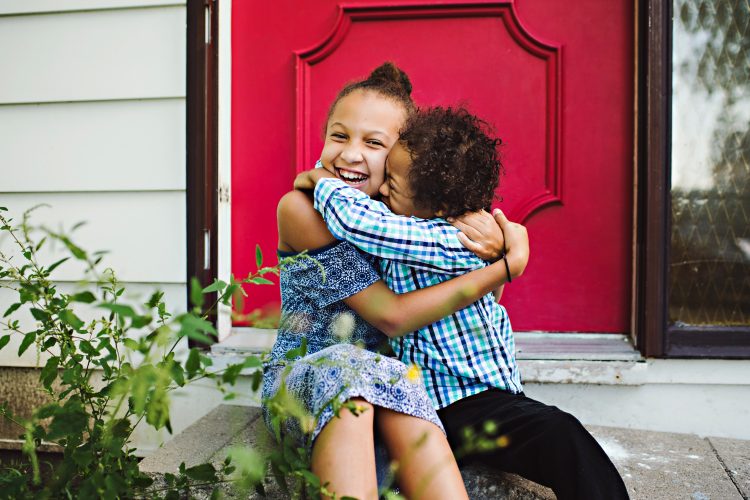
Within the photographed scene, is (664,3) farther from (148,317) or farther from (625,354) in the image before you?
(148,317)

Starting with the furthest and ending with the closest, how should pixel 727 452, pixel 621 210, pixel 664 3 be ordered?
pixel 621 210
pixel 664 3
pixel 727 452

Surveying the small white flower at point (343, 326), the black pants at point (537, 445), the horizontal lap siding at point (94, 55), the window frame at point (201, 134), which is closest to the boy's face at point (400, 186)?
the small white flower at point (343, 326)

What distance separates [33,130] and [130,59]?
0.44 meters

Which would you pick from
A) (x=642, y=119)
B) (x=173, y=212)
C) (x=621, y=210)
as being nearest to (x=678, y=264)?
(x=621, y=210)

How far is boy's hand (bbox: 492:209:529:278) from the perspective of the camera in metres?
1.46

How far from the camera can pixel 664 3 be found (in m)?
1.98

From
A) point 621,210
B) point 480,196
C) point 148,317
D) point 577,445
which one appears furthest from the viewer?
point 621,210

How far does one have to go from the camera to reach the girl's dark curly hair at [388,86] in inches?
65.8

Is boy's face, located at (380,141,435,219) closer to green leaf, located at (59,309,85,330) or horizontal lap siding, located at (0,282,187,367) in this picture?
green leaf, located at (59,309,85,330)

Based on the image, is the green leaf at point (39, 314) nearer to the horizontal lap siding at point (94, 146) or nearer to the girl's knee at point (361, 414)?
the girl's knee at point (361, 414)

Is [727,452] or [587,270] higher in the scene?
[587,270]

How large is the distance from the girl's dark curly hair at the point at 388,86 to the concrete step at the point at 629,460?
2.91 ft

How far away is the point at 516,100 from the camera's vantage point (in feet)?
7.13

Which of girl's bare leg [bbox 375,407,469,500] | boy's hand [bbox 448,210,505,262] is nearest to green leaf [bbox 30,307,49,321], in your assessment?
girl's bare leg [bbox 375,407,469,500]
